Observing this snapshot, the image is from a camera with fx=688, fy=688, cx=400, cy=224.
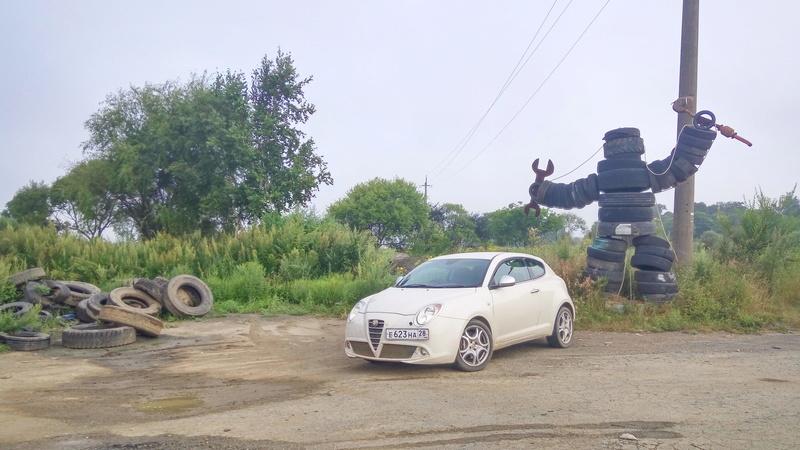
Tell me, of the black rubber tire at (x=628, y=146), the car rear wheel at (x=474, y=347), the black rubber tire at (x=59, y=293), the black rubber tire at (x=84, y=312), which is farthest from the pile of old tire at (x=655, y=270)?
the black rubber tire at (x=59, y=293)

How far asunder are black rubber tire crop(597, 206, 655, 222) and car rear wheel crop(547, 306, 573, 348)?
12.8 feet

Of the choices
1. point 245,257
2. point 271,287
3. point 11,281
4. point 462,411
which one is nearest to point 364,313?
point 462,411

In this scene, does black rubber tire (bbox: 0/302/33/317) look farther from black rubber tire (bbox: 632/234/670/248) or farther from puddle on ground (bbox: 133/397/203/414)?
black rubber tire (bbox: 632/234/670/248)

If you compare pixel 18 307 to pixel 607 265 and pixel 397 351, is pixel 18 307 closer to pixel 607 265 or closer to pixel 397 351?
pixel 397 351

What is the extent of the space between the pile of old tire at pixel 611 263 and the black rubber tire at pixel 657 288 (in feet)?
1.53

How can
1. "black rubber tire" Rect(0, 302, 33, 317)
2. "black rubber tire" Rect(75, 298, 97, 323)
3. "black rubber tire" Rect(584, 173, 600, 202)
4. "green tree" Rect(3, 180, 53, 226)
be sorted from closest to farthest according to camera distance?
"black rubber tire" Rect(0, 302, 33, 317), "black rubber tire" Rect(75, 298, 97, 323), "black rubber tire" Rect(584, 173, 600, 202), "green tree" Rect(3, 180, 53, 226)

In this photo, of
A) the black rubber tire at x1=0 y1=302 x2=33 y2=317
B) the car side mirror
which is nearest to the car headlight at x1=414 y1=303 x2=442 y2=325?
the car side mirror

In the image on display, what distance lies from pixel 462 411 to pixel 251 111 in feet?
85.2

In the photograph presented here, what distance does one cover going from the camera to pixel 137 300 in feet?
48.6

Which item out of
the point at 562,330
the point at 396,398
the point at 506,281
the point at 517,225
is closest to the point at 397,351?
the point at 396,398

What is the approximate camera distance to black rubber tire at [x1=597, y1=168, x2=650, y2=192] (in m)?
14.4

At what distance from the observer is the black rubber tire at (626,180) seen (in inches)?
568

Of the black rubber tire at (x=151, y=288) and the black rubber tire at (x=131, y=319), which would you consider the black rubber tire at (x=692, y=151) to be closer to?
the black rubber tire at (x=131, y=319)

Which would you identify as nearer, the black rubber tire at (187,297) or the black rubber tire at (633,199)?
the black rubber tire at (633,199)
